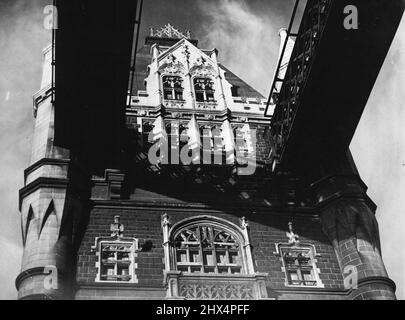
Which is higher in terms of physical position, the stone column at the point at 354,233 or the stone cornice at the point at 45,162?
the stone cornice at the point at 45,162

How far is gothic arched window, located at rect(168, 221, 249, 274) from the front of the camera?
62.2ft

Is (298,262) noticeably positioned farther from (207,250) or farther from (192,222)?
(192,222)

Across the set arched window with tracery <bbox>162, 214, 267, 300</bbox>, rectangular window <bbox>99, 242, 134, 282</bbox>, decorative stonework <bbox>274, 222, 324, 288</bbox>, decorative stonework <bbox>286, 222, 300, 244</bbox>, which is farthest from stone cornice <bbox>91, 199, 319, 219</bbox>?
rectangular window <bbox>99, 242, 134, 282</bbox>

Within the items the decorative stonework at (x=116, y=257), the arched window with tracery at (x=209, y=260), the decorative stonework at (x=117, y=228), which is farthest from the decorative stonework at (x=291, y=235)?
the decorative stonework at (x=117, y=228)

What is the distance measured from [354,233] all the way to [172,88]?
36.7 ft

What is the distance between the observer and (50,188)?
63.6 ft

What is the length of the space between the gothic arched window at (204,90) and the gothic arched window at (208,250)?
8.09 metres

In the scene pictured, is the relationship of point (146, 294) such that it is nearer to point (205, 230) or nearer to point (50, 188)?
point (205, 230)

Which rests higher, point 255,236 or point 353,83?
point 353,83

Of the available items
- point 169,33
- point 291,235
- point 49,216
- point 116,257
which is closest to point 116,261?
Result: point 116,257

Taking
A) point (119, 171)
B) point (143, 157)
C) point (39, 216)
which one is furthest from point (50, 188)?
point (143, 157)

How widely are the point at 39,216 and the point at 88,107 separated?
3.97 meters

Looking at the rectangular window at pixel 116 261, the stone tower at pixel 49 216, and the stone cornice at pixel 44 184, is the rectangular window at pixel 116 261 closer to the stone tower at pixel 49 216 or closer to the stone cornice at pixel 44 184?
the stone tower at pixel 49 216

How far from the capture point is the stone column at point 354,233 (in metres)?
18.4
